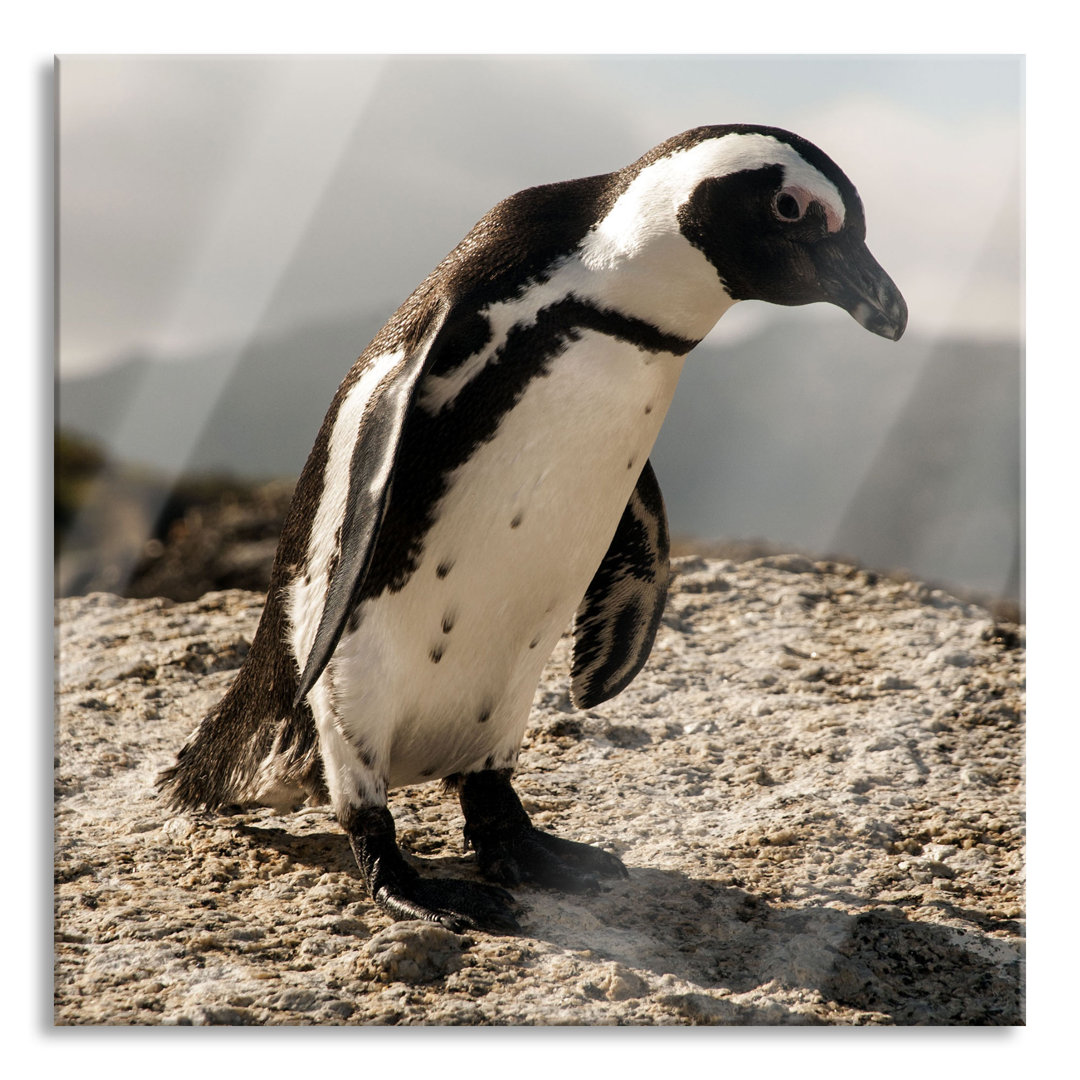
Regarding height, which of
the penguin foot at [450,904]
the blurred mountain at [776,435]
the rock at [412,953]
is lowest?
the rock at [412,953]

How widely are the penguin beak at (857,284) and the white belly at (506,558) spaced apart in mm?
227

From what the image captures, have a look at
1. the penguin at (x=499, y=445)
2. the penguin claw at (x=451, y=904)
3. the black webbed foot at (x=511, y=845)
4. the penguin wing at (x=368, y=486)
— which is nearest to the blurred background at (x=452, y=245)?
the penguin at (x=499, y=445)

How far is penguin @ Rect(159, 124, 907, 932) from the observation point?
167 centimetres

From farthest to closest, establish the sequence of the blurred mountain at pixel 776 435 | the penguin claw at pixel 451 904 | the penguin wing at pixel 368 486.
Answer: the blurred mountain at pixel 776 435
the penguin claw at pixel 451 904
the penguin wing at pixel 368 486

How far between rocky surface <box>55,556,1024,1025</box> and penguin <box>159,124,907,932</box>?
0.13 m

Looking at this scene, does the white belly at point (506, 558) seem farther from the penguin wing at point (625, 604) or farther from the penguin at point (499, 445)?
the penguin wing at point (625, 604)

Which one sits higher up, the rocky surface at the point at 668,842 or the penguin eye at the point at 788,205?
the penguin eye at the point at 788,205

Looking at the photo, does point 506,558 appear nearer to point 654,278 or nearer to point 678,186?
point 654,278

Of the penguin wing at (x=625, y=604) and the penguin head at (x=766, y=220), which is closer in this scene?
the penguin head at (x=766, y=220)

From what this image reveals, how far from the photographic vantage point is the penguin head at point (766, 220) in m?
1.66

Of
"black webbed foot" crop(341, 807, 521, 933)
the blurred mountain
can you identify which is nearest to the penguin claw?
"black webbed foot" crop(341, 807, 521, 933)

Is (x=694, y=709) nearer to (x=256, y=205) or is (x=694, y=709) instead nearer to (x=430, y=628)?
(x=430, y=628)

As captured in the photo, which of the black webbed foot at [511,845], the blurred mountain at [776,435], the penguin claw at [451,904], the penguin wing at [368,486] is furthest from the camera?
the blurred mountain at [776,435]

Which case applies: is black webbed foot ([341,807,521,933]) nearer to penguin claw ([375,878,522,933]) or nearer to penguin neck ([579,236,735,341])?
penguin claw ([375,878,522,933])
